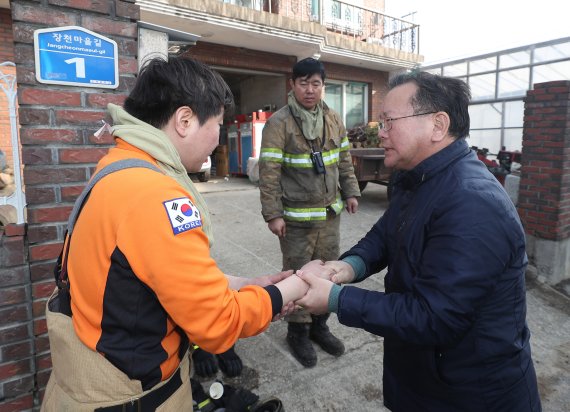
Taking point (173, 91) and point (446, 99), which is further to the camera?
point (446, 99)

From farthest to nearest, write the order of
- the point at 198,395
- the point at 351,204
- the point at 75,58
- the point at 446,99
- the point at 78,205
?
1. the point at 351,204
2. the point at 198,395
3. the point at 75,58
4. the point at 446,99
5. the point at 78,205

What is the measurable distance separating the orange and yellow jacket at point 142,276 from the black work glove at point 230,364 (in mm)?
1764

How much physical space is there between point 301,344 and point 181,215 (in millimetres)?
2388

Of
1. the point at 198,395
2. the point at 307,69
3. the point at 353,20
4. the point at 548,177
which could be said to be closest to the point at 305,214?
the point at 307,69

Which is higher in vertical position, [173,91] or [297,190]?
[173,91]

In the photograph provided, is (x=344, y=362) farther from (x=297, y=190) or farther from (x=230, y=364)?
(x=297, y=190)

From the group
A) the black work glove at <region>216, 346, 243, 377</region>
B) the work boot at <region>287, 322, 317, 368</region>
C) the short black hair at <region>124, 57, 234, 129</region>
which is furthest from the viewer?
the work boot at <region>287, 322, 317, 368</region>

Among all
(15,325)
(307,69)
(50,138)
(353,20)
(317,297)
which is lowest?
(15,325)

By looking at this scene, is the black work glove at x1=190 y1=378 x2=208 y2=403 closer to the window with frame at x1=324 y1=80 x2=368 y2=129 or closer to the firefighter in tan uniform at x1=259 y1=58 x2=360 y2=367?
the firefighter in tan uniform at x1=259 y1=58 x2=360 y2=367

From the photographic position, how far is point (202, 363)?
282cm

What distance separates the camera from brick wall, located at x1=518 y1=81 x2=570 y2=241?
4.98 meters

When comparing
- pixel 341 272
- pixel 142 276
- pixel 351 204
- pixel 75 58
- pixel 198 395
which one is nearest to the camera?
pixel 142 276

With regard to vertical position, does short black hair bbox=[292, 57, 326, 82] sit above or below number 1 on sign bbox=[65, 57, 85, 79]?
above

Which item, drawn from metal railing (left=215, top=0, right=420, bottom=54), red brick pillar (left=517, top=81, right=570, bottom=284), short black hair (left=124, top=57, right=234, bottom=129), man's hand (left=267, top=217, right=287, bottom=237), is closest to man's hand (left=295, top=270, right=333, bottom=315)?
short black hair (left=124, top=57, right=234, bottom=129)
